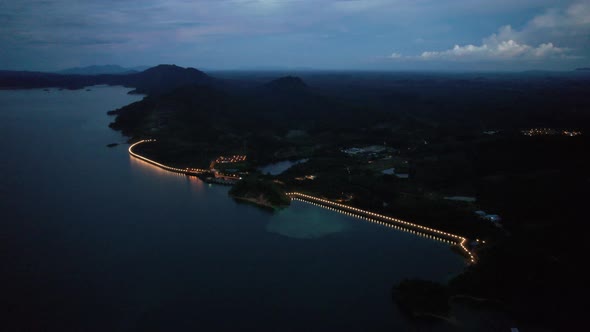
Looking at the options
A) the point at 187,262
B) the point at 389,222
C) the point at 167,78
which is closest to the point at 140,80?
the point at 167,78

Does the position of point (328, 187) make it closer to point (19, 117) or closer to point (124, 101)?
point (19, 117)

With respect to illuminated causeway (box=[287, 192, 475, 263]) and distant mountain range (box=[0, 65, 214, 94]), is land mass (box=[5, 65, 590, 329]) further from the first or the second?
distant mountain range (box=[0, 65, 214, 94])

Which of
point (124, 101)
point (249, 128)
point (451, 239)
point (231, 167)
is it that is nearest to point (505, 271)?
point (451, 239)

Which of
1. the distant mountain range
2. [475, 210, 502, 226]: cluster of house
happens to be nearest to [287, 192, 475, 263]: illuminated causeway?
[475, 210, 502, 226]: cluster of house

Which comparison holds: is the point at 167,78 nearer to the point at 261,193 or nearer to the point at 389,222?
the point at 261,193

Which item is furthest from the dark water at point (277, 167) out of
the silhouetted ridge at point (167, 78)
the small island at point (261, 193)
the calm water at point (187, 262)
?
the silhouetted ridge at point (167, 78)

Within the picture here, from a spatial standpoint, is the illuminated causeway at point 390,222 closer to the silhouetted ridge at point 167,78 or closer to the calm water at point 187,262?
the calm water at point 187,262
